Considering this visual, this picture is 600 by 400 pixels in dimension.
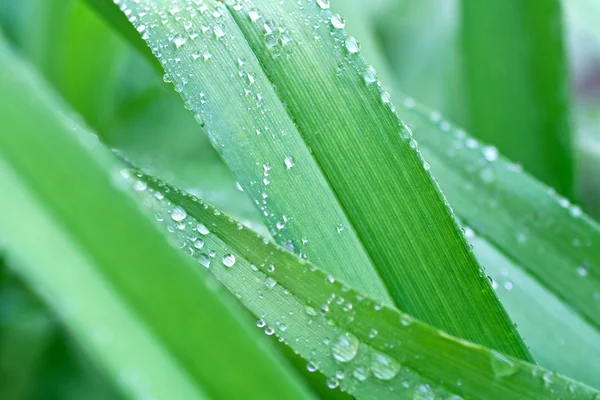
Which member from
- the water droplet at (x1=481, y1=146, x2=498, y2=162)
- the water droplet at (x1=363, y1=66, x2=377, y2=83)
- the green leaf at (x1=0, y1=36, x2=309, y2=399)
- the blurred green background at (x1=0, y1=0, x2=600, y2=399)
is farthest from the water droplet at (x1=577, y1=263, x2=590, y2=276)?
the green leaf at (x1=0, y1=36, x2=309, y2=399)

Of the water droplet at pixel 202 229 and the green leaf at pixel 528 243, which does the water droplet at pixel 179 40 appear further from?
the green leaf at pixel 528 243

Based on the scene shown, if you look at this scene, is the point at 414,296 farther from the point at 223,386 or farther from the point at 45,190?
the point at 45,190

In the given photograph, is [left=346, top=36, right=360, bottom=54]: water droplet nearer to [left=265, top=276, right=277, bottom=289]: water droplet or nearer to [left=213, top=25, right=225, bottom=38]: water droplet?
[left=213, top=25, right=225, bottom=38]: water droplet

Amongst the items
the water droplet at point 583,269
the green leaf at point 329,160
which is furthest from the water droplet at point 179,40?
the water droplet at point 583,269

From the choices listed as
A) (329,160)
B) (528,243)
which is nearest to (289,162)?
(329,160)

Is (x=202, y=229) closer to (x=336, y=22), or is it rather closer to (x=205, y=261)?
(x=205, y=261)

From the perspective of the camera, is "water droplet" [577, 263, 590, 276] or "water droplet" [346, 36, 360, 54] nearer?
"water droplet" [346, 36, 360, 54]

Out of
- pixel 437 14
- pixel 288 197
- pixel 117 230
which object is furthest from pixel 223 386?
pixel 437 14
